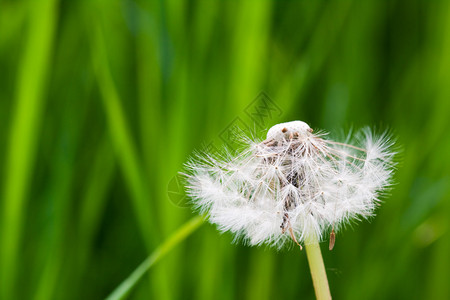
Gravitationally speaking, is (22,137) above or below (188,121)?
below

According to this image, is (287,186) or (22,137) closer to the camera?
(287,186)

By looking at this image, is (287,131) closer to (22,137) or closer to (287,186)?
(287,186)

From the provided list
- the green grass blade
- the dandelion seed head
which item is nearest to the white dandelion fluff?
the dandelion seed head

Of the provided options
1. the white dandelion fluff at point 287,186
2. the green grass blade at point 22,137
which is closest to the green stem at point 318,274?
the white dandelion fluff at point 287,186

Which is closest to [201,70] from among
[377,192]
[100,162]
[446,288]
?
[100,162]

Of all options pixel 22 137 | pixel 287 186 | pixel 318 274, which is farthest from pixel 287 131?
pixel 22 137
